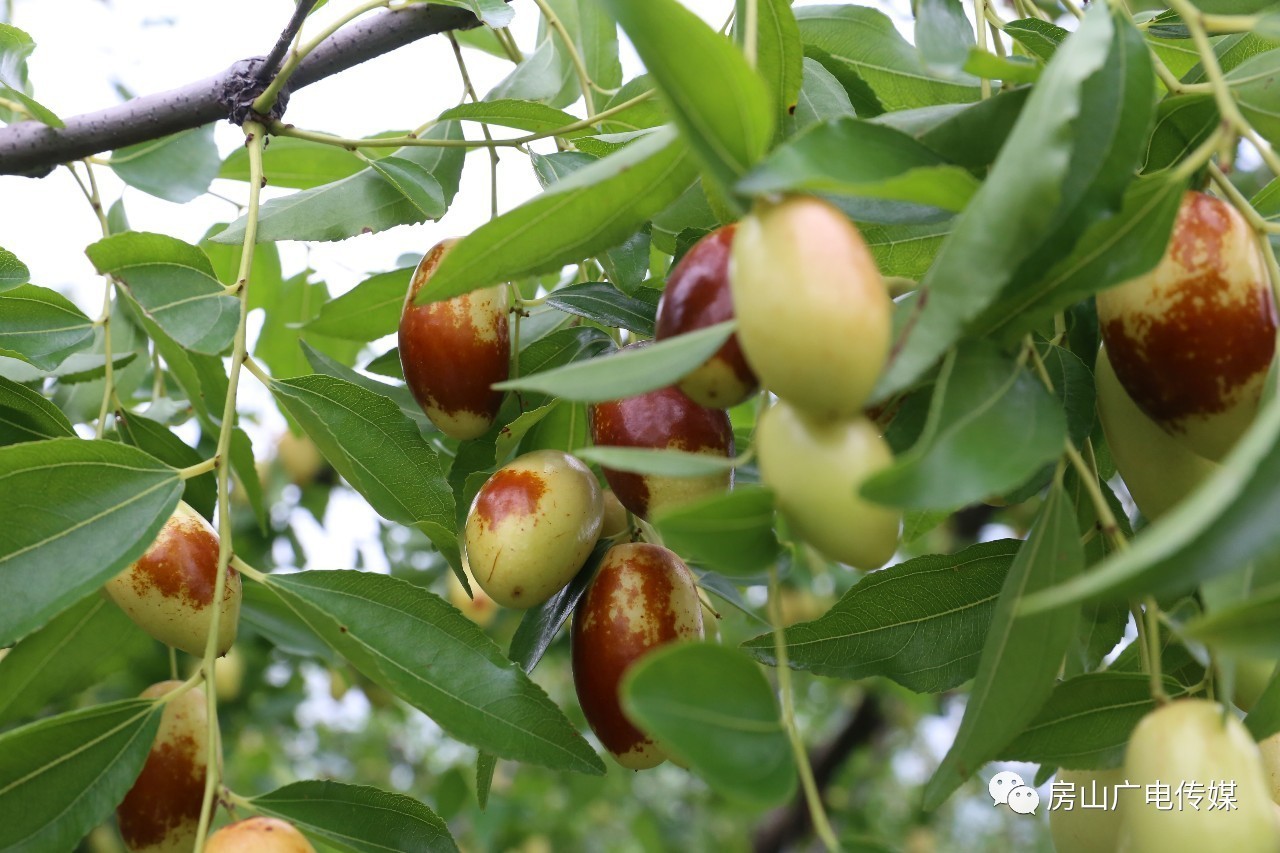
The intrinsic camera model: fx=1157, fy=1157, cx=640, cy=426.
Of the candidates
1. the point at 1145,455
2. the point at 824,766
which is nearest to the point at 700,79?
the point at 1145,455

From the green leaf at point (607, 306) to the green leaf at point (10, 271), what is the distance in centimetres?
47

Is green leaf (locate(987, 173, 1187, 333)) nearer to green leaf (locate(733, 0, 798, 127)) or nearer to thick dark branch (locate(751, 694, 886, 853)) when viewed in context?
green leaf (locate(733, 0, 798, 127))

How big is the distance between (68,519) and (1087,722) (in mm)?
728

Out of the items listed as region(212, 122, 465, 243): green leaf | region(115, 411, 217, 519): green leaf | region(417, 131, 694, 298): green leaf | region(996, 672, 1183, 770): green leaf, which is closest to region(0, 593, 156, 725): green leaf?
region(115, 411, 217, 519): green leaf

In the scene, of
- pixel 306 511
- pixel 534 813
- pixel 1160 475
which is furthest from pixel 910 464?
pixel 534 813

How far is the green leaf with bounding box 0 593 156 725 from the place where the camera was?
1.14m

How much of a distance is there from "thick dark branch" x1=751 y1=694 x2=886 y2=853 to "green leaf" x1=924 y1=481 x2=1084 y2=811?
2.79 metres

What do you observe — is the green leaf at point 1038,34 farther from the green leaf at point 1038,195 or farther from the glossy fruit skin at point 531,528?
the glossy fruit skin at point 531,528

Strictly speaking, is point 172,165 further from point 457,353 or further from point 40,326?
point 457,353

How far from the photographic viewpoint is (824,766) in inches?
135

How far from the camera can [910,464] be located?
522mm

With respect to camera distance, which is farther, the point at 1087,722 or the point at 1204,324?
the point at 1087,722

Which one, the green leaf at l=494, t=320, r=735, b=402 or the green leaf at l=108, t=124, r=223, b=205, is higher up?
the green leaf at l=494, t=320, r=735, b=402

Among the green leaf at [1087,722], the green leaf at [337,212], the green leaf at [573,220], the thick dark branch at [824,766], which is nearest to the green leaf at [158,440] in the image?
the green leaf at [337,212]
